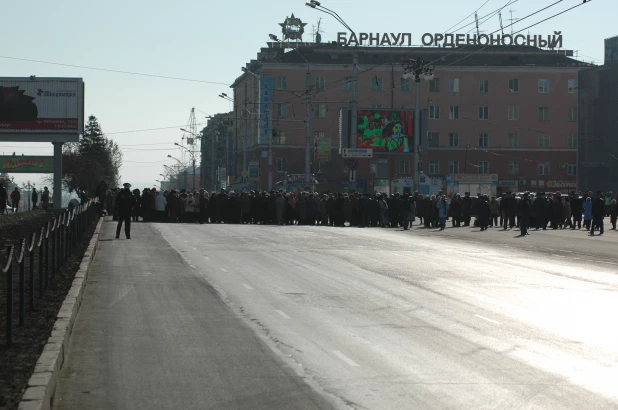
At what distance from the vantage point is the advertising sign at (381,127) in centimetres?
6456

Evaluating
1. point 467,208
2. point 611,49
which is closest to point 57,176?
point 467,208

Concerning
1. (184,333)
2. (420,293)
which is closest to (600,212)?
(420,293)

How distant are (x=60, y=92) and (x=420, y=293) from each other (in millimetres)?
39112

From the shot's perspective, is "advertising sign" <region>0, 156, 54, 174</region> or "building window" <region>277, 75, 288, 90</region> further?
"advertising sign" <region>0, 156, 54, 174</region>

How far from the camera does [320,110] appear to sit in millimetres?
98500

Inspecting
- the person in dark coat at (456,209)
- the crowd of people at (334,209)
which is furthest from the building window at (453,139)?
the person in dark coat at (456,209)

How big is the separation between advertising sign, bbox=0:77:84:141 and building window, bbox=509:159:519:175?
186ft

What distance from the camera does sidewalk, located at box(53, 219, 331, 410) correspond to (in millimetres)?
8117

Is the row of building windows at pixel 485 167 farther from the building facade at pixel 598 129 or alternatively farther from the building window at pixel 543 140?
the building facade at pixel 598 129

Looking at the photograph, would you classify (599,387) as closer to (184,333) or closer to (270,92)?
(184,333)

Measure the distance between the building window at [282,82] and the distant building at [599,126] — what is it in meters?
30.6

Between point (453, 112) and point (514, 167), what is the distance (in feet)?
26.1

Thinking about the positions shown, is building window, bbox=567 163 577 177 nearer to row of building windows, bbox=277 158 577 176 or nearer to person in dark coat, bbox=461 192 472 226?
row of building windows, bbox=277 158 577 176

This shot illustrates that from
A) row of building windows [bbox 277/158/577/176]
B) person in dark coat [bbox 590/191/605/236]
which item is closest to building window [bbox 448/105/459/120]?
row of building windows [bbox 277/158/577/176]
